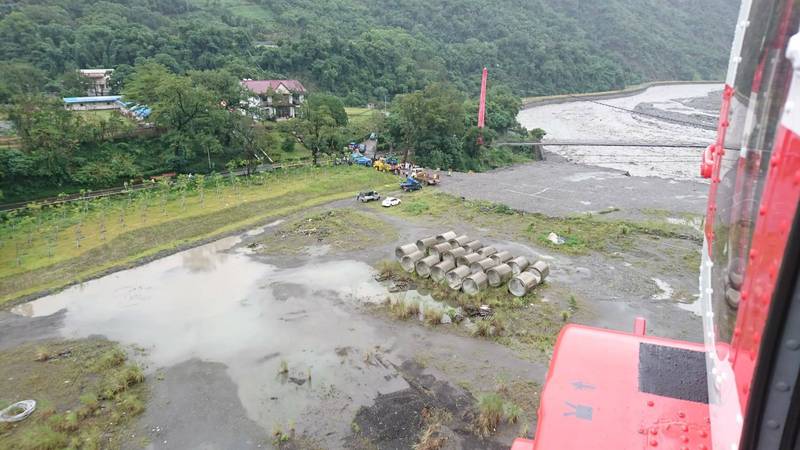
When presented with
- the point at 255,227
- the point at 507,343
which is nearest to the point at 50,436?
the point at 507,343

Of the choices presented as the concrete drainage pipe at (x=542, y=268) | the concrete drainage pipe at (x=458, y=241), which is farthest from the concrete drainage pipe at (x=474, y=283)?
the concrete drainage pipe at (x=458, y=241)

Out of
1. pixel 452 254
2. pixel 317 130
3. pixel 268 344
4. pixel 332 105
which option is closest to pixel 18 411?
pixel 268 344

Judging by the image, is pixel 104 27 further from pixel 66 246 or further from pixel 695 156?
pixel 695 156

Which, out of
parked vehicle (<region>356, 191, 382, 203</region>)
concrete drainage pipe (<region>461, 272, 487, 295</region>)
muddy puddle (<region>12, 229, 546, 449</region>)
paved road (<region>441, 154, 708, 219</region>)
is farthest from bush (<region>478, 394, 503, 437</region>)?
parked vehicle (<region>356, 191, 382, 203</region>)

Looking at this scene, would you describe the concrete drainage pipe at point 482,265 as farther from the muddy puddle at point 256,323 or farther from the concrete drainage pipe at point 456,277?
the muddy puddle at point 256,323

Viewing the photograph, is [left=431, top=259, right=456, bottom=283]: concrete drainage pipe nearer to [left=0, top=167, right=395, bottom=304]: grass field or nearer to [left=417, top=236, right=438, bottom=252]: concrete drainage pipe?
[left=417, top=236, right=438, bottom=252]: concrete drainage pipe
